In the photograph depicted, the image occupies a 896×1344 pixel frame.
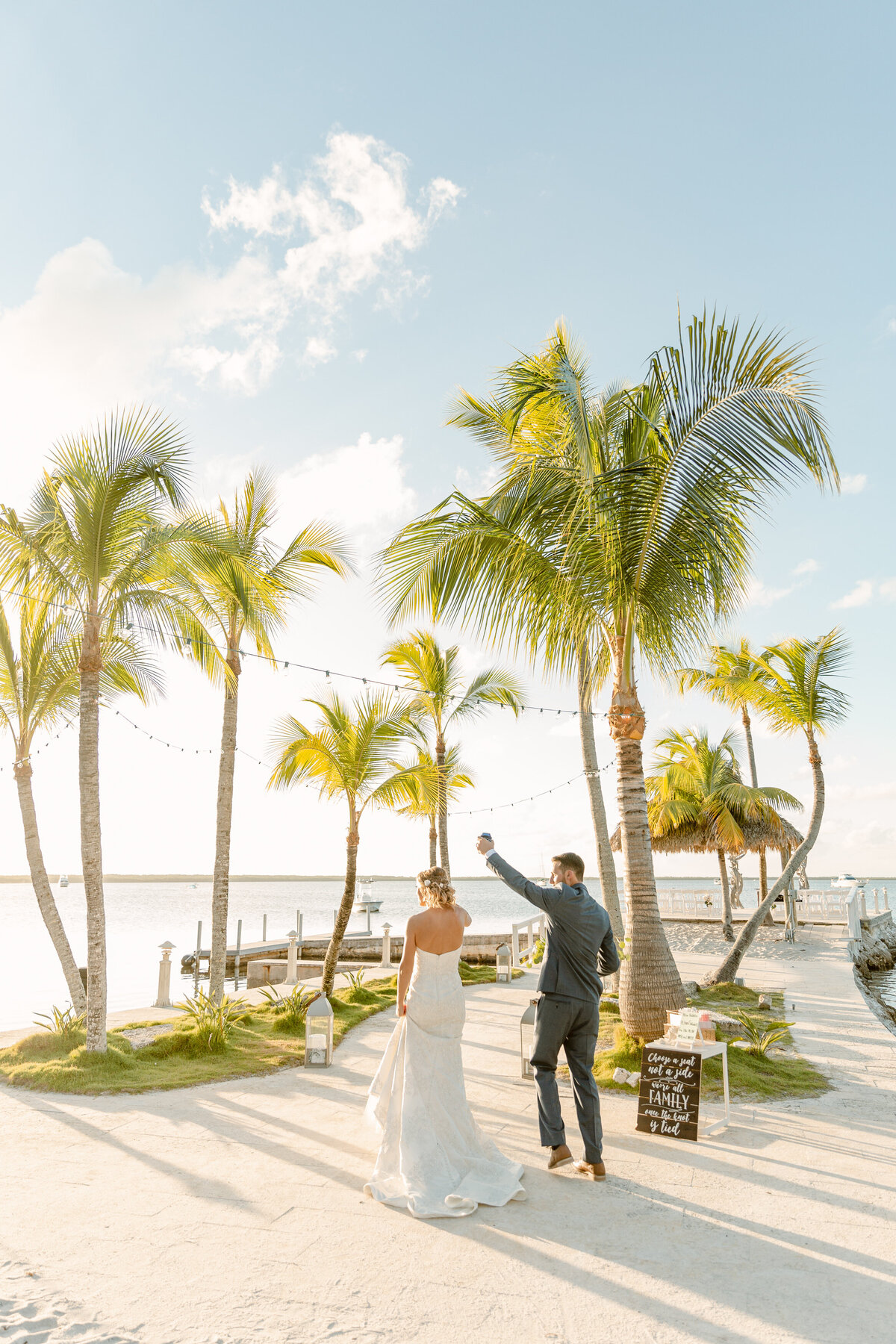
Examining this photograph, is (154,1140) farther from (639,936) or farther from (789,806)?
(789,806)

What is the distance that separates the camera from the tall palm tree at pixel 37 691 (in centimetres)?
957

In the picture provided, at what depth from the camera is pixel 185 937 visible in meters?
42.0

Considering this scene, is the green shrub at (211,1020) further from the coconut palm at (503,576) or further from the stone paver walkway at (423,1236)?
the coconut palm at (503,576)

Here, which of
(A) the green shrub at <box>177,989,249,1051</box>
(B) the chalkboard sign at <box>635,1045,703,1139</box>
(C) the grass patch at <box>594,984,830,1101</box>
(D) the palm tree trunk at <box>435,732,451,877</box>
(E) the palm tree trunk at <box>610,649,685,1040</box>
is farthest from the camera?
(D) the palm tree trunk at <box>435,732,451,877</box>

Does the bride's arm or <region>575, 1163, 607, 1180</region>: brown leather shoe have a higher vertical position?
the bride's arm

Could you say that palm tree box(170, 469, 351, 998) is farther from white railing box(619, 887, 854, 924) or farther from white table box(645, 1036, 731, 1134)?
white railing box(619, 887, 854, 924)

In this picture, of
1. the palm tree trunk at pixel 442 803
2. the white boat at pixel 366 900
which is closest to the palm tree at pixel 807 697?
the palm tree trunk at pixel 442 803

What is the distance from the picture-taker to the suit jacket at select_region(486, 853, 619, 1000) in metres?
5.00

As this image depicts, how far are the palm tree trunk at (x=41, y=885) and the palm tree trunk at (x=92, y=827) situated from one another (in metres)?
1.69

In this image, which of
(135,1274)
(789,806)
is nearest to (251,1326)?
(135,1274)

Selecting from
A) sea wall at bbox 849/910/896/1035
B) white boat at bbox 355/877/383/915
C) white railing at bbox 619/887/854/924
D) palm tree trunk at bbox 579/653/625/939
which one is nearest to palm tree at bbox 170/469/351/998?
palm tree trunk at bbox 579/653/625/939

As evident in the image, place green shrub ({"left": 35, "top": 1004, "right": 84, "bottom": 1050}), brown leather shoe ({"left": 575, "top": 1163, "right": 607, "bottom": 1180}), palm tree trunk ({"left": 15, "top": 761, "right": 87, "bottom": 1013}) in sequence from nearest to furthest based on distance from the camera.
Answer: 1. brown leather shoe ({"left": 575, "top": 1163, "right": 607, "bottom": 1180})
2. green shrub ({"left": 35, "top": 1004, "right": 84, "bottom": 1050})
3. palm tree trunk ({"left": 15, "top": 761, "right": 87, "bottom": 1013})

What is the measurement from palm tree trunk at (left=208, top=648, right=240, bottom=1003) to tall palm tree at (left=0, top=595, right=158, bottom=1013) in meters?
1.52

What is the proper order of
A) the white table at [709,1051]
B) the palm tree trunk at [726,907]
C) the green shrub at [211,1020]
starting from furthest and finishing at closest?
the palm tree trunk at [726,907]
the green shrub at [211,1020]
the white table at [709,1051]
